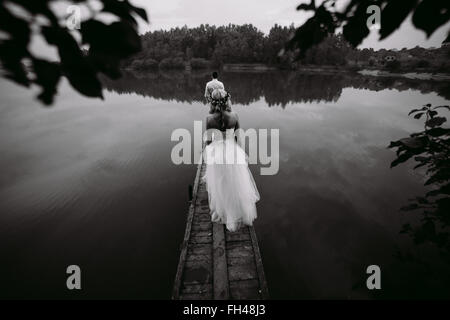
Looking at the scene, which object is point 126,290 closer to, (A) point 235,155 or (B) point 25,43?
(A) point 235,155

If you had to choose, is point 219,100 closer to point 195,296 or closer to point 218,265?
point 218,265

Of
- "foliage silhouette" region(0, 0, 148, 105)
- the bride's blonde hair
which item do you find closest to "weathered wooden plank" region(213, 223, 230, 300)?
the bride's blonde hair

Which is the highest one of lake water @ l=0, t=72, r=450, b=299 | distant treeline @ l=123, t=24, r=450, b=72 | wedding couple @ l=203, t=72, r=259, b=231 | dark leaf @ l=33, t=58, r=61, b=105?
distant treeline @ l=123, t=24, r=450, b=72

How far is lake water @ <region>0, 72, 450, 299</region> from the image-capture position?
6.52m

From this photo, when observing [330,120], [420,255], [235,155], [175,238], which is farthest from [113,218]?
[330,120]

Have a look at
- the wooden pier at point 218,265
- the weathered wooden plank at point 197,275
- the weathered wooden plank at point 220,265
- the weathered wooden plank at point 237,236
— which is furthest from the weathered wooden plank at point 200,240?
the weathered wooden plank at point 197,275

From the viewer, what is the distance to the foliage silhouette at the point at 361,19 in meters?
1.12

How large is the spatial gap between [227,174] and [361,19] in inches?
183

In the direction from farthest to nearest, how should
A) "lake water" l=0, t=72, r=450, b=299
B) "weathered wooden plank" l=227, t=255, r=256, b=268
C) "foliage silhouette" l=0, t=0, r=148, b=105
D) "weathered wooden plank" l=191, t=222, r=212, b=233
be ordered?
"lake water" l=0, t=72, r=450, b=299, "weathered wooden plank" l=191, t=222, r=212, b=233, "weathered wooden plank" l=227, t=255, r=256, b=268, "foliage silhouette" l=0, t=0, r=148, b=105

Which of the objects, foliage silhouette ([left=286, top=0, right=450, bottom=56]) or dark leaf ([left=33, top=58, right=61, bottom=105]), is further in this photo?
foliage silhouette ([left=286, top=0, right=450, bottom=56])

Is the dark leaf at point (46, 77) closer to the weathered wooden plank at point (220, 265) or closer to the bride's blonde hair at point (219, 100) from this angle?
the weathered wooden plank at point (220, 265)

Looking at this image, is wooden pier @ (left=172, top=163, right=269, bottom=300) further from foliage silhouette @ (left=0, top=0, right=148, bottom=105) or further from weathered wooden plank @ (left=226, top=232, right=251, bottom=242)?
foliage silhouette @ (left=0, top=0, right=148, bottom=105)

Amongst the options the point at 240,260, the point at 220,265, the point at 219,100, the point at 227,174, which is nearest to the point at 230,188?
the point at 227,174
